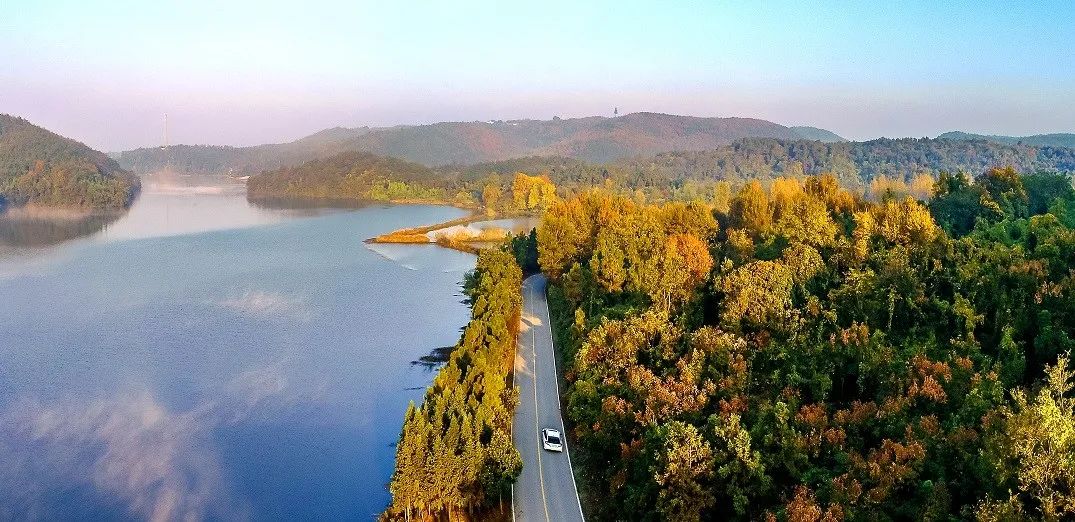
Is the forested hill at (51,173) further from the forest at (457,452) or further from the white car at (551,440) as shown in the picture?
the white car at (551,440)

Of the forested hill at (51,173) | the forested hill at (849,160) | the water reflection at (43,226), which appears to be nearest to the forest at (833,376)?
the water reflection at (43,226)

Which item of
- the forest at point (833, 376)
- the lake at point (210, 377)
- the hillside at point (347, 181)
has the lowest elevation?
the lake at point (210, 377)

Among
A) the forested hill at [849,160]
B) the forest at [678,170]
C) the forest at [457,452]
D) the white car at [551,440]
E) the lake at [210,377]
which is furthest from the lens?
the forested hill at [849,160]

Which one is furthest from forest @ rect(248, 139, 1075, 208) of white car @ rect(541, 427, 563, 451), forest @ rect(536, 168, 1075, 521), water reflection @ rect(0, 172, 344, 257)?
white car @ rect(541, 427, 563, 451)

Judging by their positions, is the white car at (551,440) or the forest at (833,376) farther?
the white car at (551,440)

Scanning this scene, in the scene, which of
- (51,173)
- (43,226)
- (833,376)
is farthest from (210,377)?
(51,173)

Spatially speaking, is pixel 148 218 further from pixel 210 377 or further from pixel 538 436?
pixel 538 436

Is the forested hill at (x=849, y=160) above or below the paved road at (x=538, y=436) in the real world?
above
